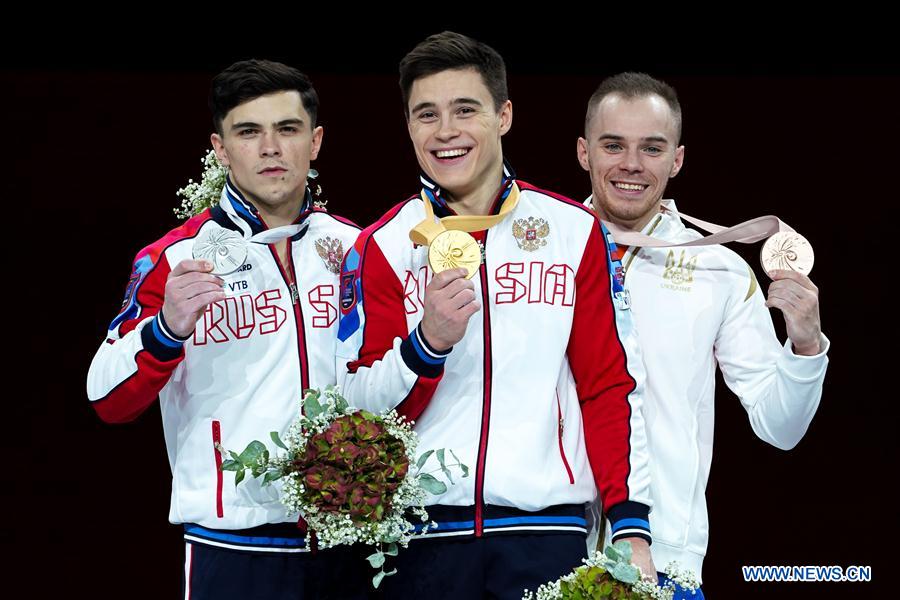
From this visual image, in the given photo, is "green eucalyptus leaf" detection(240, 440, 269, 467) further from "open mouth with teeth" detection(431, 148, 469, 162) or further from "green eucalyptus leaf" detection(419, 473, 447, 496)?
"open mouth with teeth" detection(431, 148, 469, 162)

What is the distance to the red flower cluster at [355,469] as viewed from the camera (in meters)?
2.88

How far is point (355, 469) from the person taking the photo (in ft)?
9.45

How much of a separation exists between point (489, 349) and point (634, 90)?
89 cm

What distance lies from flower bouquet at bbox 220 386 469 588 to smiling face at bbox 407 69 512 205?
0.59 meters

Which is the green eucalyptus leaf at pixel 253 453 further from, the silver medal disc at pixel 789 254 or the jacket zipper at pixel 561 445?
the silver medal disc at pixel 789 254

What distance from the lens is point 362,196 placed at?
15.1 feet

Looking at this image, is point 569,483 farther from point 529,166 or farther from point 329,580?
point 529,166

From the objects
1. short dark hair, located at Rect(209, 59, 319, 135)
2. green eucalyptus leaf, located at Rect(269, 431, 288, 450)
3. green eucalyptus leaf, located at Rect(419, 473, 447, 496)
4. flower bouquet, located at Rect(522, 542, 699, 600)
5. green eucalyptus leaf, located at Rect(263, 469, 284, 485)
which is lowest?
flower bouquet, located at Rect(522, 542, 699, 600)

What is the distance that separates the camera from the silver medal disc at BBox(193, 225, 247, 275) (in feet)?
10.4

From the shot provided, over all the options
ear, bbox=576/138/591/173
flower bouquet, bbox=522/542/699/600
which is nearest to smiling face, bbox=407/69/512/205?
ear, bbox=576/138/591/173

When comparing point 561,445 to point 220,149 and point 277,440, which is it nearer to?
point 277,440

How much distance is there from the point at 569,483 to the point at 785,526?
2070mm

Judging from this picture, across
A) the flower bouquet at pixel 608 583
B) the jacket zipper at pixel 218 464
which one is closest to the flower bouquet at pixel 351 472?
the jacket zipper at pixel 218 464

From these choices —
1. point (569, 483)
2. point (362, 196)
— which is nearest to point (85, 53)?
point (362, 196)
